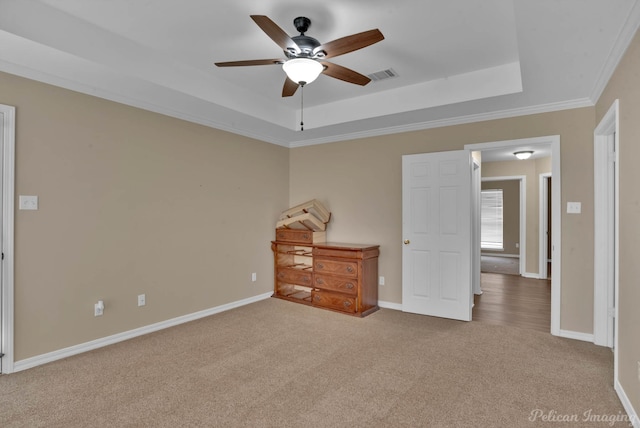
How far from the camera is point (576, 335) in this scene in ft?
11.6

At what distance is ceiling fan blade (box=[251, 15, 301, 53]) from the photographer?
1.94 metres

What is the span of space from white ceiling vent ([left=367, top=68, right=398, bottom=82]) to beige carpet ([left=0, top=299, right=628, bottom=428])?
2.68m

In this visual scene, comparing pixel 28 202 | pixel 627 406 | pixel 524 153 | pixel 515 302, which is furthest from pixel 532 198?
pixel 28 202

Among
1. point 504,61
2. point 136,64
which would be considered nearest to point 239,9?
point 136,64

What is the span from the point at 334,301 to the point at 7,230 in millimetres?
3334

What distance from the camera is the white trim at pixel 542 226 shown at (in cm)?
676

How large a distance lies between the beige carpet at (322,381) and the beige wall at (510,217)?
6.68 metres

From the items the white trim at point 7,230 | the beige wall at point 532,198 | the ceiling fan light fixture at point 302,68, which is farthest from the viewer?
the beige wall at point 532,198

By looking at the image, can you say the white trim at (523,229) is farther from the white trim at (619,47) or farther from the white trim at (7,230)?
the white trim at (7,230)

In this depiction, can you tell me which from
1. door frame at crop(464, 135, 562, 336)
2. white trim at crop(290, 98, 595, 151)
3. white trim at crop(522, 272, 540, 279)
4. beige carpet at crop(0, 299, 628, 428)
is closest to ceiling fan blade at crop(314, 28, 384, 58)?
white trim at crop(290, 98, 595, 151)

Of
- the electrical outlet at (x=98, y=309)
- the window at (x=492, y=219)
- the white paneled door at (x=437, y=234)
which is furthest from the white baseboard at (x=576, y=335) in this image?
the window at (x=492, y=219)

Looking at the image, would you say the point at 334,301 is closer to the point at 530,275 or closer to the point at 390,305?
the point at 390,305

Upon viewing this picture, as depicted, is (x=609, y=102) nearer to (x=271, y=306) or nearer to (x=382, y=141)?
(x=382, y=141)

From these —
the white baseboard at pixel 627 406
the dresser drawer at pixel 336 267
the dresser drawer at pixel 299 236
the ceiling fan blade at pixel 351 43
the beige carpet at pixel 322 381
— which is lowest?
the beige carpet at pixel 322 381
